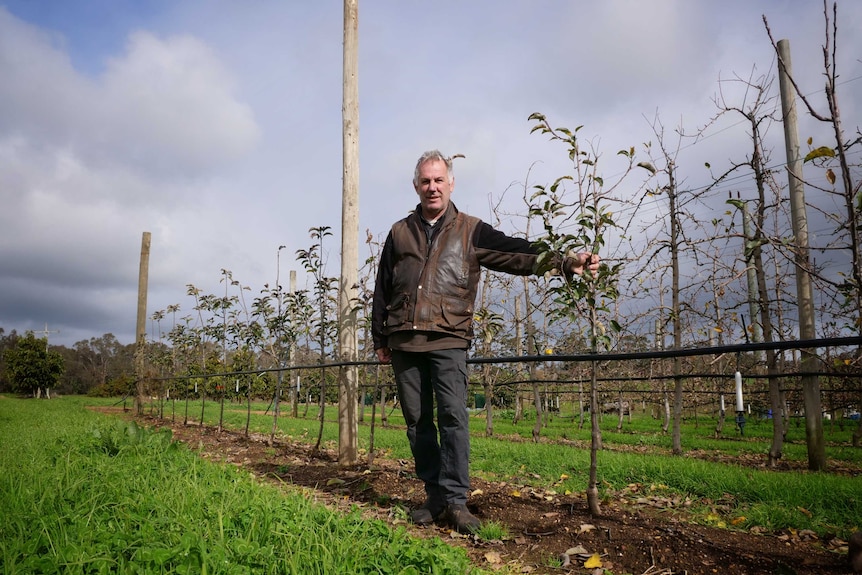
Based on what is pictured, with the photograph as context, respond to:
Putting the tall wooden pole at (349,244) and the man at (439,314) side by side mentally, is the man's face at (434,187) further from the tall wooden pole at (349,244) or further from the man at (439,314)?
the tall wooden pole at (349,244)

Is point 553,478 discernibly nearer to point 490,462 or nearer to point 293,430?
point 490,462

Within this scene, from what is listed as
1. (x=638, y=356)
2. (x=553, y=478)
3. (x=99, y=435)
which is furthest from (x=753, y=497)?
(x=99, y=435)

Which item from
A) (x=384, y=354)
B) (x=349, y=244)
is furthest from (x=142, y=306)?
(x=384, y=354)

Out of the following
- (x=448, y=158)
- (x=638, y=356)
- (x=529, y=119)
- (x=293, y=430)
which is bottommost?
(x=293, y=430)

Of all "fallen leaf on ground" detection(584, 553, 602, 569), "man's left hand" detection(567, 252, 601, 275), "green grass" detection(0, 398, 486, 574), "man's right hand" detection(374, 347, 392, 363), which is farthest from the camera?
"man's right hand" detection(374, 347, 392, 363)

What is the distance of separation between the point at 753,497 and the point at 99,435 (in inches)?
228

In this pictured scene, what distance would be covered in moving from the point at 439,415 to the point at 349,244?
3.11 meters

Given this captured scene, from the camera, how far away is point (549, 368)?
53.7 ft

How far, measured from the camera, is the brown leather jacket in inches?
122

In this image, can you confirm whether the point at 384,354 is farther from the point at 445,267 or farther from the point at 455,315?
the point at 445,267

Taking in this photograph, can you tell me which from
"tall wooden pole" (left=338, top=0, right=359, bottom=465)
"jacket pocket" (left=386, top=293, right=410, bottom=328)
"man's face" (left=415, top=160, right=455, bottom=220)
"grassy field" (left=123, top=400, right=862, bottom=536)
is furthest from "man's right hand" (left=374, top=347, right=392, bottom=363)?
"tall wooden pole" (left=338, top=0, right=359, bottom=465)

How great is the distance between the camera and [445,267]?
10.4 feet

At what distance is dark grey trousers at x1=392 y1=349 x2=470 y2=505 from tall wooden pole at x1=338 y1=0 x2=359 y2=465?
2.40 meters

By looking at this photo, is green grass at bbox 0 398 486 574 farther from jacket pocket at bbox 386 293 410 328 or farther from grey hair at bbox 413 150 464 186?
grey hair at bbox 413 150 464 186
